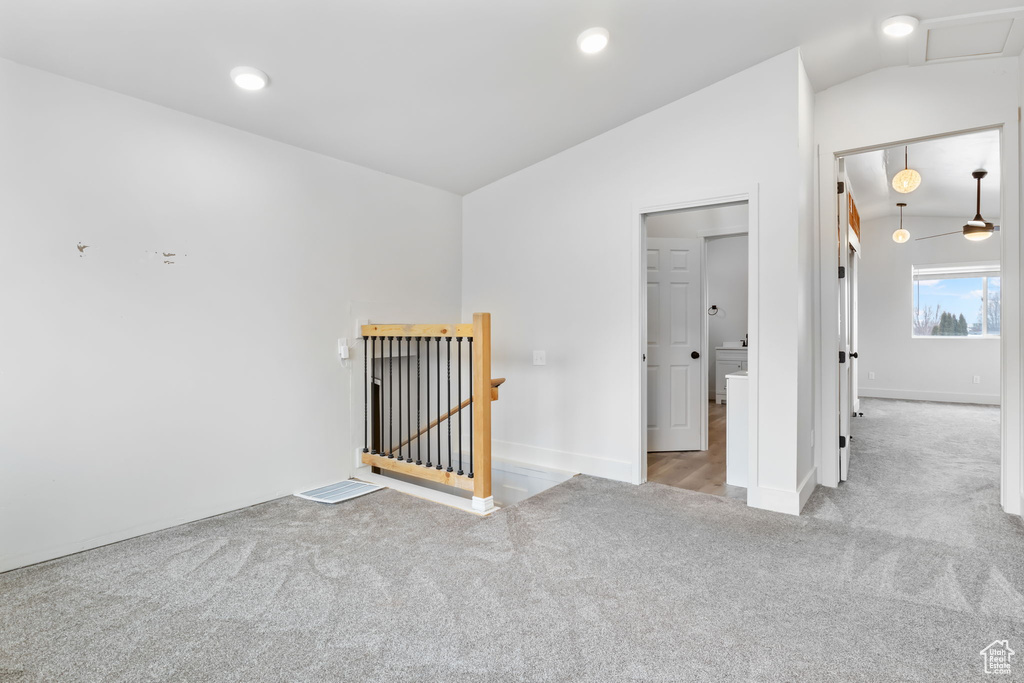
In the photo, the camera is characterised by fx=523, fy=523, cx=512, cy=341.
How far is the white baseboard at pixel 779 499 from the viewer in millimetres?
2959

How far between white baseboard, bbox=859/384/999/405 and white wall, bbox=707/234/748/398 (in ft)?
7.06

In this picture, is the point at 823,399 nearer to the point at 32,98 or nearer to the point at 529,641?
the point at 529,641

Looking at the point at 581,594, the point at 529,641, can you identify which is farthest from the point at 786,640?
the point at 529,641

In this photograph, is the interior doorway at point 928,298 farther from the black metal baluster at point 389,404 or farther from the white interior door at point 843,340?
the black metal baluster at point 389,404

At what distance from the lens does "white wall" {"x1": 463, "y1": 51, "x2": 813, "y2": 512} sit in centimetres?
299

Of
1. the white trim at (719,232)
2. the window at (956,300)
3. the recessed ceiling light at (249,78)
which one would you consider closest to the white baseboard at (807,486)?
the white trim at (719,232)

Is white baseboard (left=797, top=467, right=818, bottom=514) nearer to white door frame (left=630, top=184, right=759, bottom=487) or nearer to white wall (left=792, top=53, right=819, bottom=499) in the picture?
white wall (left=792, top=53, right=819, bottom=499)

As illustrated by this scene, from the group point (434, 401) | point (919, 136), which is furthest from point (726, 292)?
point (434, 401)

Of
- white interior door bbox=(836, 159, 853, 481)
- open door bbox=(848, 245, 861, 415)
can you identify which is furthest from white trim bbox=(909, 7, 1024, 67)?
open door bbox=(848, 245, 861, 415)

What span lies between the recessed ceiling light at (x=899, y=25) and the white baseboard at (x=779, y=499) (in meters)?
2.48

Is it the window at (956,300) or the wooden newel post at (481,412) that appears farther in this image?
the window at (956,300)

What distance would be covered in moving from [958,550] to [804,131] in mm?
2353
